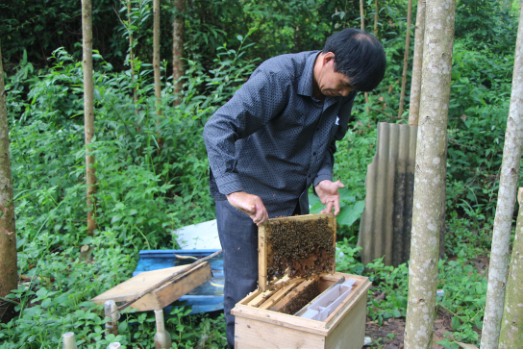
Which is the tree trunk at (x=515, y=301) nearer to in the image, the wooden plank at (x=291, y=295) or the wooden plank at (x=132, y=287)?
the wooden plank at (x=291, y=295)

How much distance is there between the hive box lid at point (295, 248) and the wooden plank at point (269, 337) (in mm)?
216

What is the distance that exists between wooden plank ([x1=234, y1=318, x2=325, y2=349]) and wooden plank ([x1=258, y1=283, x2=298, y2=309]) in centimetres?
12

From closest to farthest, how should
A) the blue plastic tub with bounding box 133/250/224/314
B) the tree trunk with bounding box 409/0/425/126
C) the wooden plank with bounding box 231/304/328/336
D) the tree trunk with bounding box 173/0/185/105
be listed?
the wooden plank with bounding box 231/304/328/336, the blue plastic tub with bounding box 133/250/224/314, the tree trunk with bounding box 409/0/425/126, the tree trunk with bounding box 173/0/185/105

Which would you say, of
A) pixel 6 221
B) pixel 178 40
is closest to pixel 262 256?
pixel 6 221

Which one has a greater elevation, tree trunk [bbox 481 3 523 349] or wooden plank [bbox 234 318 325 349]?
tree trunk [bbox 481 3 523 349]

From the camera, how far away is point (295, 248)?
229 centimetres

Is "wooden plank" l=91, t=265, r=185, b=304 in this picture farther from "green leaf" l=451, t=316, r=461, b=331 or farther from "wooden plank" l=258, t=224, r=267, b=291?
"green leaf" l=451, t=316, r=461, b=331

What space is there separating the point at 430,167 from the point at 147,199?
316cm

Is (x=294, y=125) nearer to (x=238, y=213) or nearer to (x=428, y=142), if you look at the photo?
(x=238, y=213)

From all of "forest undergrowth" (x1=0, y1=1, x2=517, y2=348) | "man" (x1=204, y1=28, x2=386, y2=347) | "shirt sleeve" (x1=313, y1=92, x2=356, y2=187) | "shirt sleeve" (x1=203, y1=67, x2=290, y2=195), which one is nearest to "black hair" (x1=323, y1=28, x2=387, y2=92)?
"man" (x1=204, y1=28, x2=386, y2=347)

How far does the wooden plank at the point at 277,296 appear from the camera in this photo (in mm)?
2118

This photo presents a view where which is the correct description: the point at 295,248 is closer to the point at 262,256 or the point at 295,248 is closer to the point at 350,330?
the point at 262,256

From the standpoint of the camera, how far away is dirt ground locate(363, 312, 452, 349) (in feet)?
9.16

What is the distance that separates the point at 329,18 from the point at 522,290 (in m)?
7.11
